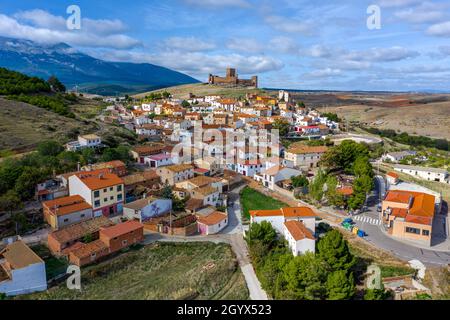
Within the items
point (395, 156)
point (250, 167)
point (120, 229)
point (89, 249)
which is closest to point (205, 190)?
point (120, 229)

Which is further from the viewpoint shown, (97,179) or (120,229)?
(97,179)

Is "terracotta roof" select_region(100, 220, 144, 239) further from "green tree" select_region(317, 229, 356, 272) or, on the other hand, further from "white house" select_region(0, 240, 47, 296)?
"green tree" select_region(317, 229, 356, 272)

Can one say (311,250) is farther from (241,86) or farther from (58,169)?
(241,86)

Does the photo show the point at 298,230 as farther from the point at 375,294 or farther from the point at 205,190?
the point at 205,190

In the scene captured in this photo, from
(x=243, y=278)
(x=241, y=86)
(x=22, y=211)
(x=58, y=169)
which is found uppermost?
(x=241, y=86)

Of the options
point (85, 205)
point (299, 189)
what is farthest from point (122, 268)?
point (299, 189)

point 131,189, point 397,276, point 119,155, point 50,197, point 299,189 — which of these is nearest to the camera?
point 397,276
